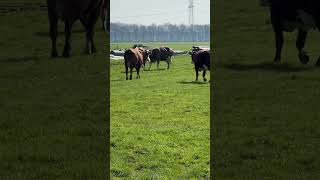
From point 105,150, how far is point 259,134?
2.55m

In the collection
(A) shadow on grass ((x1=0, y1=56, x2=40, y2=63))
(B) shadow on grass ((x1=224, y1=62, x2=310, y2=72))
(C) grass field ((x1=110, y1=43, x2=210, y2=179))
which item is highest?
(A) shadow on grass ((x1=0, y1=56, x2=40, y2=63))

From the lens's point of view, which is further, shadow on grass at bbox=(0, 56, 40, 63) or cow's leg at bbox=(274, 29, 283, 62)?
shadow on grass at bbox=(0, 56, 40, 63)

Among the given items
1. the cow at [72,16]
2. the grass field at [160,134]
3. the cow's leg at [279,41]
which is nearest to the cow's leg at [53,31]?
the cow at [72,16]

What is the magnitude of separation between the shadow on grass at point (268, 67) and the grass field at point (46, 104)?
3.73 meters

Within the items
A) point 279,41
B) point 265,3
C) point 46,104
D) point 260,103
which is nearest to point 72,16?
point 46,104

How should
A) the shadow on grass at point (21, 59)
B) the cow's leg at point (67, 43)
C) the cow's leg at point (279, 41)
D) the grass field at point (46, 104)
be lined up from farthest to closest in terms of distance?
the shadow on grass at point (21, 59)
the cow's leg at point (67, 43)
the cow's leg at point (279, 41)
the grass field at point (46, 104)

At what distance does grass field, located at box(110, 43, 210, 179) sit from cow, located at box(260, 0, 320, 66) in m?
2.67

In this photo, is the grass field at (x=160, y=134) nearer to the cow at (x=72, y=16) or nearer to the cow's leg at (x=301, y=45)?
Answer: the cow at (x=72, y=16)

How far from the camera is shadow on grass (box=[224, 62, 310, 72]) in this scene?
1096 cm

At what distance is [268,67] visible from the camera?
1155 cm

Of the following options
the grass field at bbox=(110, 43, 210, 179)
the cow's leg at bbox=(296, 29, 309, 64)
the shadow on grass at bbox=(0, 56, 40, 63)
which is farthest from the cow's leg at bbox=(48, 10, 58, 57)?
the cow's leg at bbox=(296, 29, 309, 64)

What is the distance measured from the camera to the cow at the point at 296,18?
1054 centimetres

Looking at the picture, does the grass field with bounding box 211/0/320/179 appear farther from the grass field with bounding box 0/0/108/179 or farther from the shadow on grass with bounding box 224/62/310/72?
the grass field with bounding box 0/0/108/179

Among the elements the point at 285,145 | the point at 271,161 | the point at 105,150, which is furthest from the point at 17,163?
the point at 285,145
